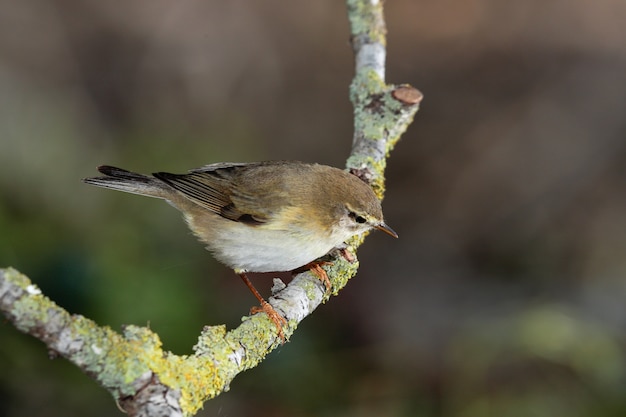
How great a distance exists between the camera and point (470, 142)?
732 cm

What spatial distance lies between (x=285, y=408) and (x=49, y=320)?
2968mm

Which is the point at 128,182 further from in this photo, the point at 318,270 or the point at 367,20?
the point at 367,20

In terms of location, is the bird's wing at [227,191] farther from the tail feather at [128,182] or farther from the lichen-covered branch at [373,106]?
the lichen-covered branch at [373,106]

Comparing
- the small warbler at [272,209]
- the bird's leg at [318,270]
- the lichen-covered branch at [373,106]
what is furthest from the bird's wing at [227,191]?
the lichen-covered branch at [373,106]

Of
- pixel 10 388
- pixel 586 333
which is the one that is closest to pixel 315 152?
pixel 586 333

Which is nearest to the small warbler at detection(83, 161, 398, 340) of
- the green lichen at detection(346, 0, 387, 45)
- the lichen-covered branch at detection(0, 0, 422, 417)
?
the lichen-covered branch at detection(0, 0, 422, 417)

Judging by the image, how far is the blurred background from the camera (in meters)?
4.67

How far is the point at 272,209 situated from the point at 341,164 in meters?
3.54

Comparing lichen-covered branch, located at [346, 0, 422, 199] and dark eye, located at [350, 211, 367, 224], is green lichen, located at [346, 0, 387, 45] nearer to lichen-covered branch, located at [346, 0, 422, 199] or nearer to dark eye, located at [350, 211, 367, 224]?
lichen-covered branch, located at [346, 0, 422, 199]

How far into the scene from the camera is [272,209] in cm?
394

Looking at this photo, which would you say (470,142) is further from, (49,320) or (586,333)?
(49,320)

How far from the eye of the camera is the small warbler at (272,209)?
3830mm

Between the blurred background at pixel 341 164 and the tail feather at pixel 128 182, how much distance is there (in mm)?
626

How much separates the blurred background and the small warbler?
28.1 inches
